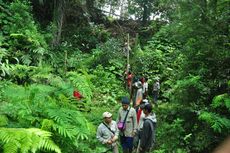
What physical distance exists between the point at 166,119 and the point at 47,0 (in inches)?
600

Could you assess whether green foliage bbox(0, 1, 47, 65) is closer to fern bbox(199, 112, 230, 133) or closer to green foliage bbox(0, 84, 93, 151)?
green foliage bbox(0, 84, 93, 151)

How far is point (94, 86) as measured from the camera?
8.33 meters

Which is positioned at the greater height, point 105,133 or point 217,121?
point 217,121

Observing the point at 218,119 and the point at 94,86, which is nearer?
the point at 218,119

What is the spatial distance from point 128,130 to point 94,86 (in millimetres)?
1209

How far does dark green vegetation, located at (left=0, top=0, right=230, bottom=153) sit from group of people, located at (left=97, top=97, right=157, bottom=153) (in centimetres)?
43

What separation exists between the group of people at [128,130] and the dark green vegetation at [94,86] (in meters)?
0.43

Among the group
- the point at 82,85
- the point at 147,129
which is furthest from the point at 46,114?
the point at 147,129

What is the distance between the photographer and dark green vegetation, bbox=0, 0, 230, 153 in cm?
516

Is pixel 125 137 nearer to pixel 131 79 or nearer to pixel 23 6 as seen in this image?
pixel 131 79

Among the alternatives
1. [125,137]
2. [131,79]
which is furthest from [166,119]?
[131,79]

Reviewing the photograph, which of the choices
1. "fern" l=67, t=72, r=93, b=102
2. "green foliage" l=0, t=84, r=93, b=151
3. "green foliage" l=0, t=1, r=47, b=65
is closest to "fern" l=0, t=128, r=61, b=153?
"green foliage" l=0, t=84, r=93, b=151

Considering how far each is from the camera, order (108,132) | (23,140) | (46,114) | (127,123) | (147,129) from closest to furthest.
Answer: (23,140) → (46,114) → (108,132) → (147,129) → (127,123)

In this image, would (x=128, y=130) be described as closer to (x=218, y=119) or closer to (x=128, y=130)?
(x=128, y=130)
